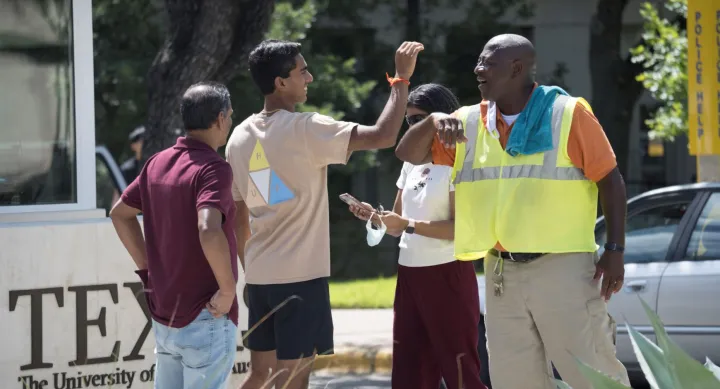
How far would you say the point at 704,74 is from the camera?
943cm

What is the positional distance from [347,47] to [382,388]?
10.8 meters

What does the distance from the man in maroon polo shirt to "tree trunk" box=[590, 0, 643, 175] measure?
15.5 meters

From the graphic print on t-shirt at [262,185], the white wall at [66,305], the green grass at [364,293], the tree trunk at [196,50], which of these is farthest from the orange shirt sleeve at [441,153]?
the green grass at [364,293]

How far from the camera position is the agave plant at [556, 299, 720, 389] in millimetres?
2514

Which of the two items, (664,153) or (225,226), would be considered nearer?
(225,226)

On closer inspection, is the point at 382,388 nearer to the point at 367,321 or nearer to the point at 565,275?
the point at 367,321

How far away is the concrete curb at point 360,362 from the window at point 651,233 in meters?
2.23

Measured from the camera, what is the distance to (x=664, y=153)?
23.2 metres

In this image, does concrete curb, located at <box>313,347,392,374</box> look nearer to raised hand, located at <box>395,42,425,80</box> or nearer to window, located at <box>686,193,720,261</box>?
window, located at <box>686,193,720,261</box>

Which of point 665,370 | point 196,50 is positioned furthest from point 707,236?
point 196,50

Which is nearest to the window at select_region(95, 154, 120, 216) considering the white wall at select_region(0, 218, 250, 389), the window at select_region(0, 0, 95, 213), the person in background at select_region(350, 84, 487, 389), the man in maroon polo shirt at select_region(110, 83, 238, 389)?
the window at select_region(0, 0, 95, 213)

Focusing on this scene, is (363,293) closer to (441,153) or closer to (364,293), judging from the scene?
(364,293)

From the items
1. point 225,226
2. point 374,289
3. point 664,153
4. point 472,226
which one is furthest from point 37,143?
point 664,153

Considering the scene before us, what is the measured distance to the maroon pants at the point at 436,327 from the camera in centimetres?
536
